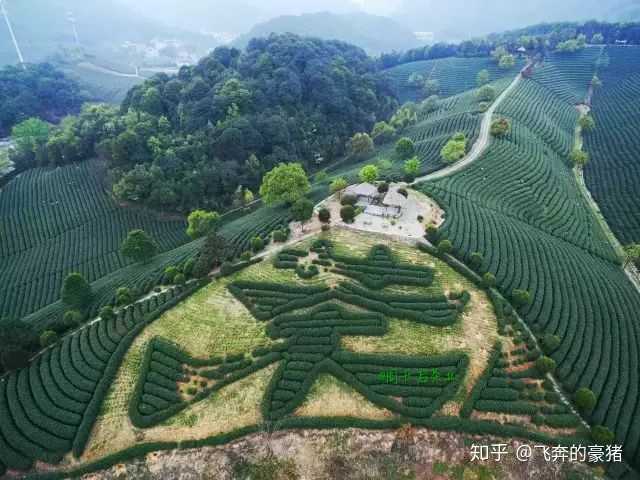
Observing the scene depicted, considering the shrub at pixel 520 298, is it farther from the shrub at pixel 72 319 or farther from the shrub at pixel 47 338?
the shrub at pixel 47 338

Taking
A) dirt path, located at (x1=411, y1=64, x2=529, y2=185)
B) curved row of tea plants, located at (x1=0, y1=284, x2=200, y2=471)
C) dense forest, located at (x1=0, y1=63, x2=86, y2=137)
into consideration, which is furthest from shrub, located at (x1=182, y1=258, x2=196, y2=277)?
dense forest, located at (x1=0, y1=63, x2=86, y2=137)

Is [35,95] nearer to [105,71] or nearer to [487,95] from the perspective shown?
[105,71]

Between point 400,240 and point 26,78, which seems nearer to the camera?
point 400,240

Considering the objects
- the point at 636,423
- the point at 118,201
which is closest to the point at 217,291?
the point at 636,423

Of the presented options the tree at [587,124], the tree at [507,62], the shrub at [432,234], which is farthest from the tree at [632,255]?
the tree at [507,62]

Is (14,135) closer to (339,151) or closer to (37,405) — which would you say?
(339,151)

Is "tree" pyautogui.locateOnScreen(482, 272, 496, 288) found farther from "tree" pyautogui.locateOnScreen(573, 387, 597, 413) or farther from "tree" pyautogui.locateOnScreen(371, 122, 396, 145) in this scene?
"tree" pyautogui.locateOnScreen(371, 122, 396, 145)

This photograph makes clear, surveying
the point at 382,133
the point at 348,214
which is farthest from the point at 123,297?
the point at 382,133
